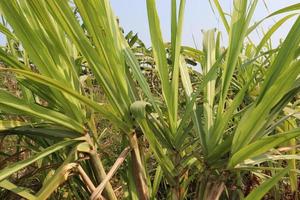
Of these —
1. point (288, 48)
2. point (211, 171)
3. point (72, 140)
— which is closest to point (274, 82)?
point (288, 48)

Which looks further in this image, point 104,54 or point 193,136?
point 193,136

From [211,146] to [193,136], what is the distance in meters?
0.20

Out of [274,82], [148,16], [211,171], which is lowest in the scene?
[211,171]

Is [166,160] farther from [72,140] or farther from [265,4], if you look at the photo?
[265,4]

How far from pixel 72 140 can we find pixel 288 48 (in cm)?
36

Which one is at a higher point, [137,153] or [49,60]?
[49,60]

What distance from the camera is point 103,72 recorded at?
66 centimetres

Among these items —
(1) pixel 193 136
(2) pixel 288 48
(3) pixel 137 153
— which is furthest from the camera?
(1) pixel 193 136

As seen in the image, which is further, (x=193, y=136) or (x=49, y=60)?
(x=193, y=136)

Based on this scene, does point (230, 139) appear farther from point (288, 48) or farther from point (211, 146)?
point (288, 48)

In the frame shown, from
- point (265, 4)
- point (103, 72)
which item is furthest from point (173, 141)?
point (265, 4)

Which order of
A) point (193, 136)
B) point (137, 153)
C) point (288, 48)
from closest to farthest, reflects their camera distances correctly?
point (288, 48) → point (137, 153) → point (193, 136)

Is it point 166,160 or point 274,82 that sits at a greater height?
point 274,82

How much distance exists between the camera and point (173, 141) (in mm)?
697
